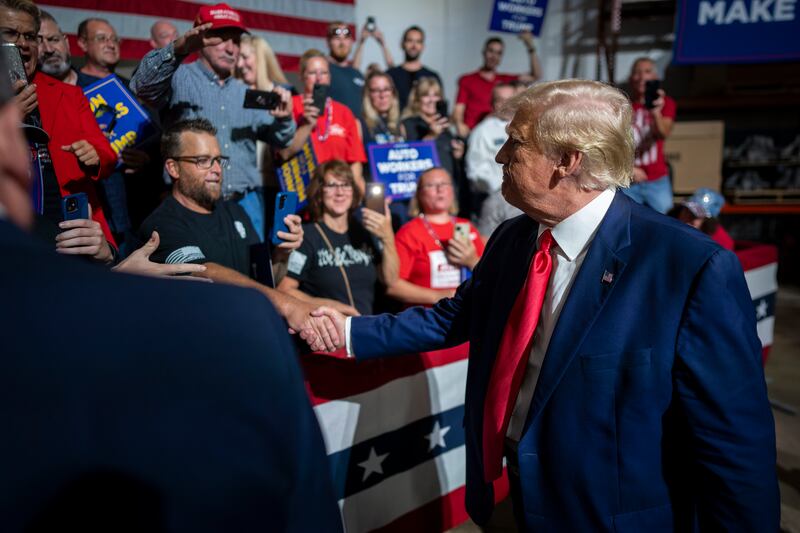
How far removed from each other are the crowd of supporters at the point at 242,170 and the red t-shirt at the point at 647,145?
15 cm

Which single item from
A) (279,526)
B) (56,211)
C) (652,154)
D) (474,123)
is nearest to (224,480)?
(279,526)

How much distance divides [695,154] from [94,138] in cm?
888

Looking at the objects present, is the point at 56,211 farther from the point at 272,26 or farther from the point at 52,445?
the point at 272,26

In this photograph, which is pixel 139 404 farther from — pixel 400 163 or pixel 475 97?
pixel 475 97

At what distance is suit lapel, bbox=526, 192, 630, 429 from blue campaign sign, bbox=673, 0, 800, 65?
811 centimetres

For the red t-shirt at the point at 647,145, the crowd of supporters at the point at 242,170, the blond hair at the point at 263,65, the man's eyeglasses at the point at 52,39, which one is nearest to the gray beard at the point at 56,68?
the crowd of supporters at the point at 242,170

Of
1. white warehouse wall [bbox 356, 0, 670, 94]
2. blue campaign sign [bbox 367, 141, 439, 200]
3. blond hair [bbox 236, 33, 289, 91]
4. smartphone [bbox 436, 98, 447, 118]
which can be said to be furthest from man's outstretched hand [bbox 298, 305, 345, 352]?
white warehouse wall [bbox 356, 0, 670, 94]

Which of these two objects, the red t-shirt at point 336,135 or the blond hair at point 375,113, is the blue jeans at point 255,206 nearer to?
the red t-shirt at point 336,135

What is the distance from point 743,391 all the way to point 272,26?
19.2 ft

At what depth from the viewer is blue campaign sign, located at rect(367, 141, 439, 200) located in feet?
15.3

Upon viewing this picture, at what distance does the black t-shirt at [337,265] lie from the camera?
131 inches

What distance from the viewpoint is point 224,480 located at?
0.59 m

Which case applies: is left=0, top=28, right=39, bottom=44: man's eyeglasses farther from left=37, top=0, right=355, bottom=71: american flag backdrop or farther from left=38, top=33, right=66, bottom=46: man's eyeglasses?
left=37, top=0, right=355, bottom=71: american flag backdrop

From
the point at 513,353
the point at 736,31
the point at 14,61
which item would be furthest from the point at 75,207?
the point at 736,31
